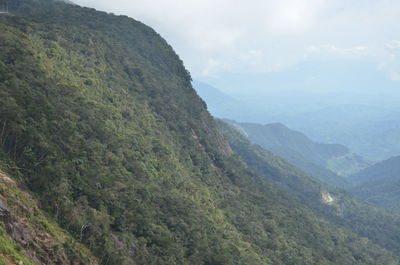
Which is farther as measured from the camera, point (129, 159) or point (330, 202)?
point (330, 202)

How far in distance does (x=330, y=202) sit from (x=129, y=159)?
129 metres

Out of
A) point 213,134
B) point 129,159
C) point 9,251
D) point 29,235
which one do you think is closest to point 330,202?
point 213,134

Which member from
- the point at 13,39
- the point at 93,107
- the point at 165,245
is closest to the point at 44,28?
the point at 13,39

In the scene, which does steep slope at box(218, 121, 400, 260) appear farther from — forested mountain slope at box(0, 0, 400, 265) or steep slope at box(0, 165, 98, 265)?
steep slope at box(0, 165, 98, 265)

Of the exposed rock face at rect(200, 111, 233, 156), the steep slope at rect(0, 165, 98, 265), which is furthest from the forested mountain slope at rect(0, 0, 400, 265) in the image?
the steep slope at rect(0, 165, 98, 265)

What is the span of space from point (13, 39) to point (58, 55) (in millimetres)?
12642

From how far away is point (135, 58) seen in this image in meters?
109

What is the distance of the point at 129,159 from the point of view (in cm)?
6303

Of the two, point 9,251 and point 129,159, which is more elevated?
point 129,159

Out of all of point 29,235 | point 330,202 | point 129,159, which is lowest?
point 29,235

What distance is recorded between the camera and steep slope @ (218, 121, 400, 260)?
14625cm

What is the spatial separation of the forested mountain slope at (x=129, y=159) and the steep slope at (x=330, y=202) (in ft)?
103

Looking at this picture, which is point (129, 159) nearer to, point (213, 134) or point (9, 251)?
point (9, 251)

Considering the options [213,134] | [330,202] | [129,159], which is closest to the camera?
[129,159]
